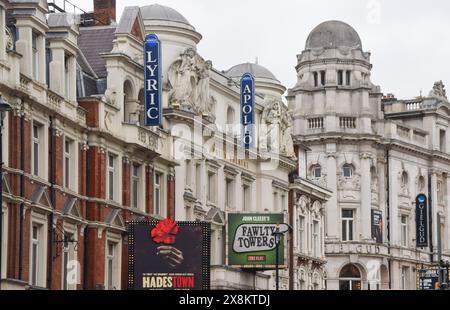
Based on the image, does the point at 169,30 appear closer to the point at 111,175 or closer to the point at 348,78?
the point at 111,175

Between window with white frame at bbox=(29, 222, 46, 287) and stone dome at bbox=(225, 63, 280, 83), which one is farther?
stone dome at bbox=(225, 63, 280, 83)

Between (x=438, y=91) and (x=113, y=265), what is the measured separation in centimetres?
6386

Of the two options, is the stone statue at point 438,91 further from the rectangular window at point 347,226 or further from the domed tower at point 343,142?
the rectangular window at point 347,226

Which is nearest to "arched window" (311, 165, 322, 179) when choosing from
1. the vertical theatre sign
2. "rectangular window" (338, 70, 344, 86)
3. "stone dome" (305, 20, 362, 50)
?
"rectangular window" (338, 70, 344, 86)

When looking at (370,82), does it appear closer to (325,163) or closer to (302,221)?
(325,163)

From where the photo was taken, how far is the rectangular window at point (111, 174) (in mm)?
58781

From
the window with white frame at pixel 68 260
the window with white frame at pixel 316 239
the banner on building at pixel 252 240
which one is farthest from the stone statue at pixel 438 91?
the window with white frame at pixel 68 260

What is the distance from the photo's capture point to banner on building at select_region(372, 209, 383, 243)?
108m

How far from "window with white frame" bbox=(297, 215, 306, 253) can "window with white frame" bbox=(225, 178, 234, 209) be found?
11.9 meters

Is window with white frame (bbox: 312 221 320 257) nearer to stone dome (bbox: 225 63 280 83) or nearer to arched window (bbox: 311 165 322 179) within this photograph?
stone dome (bbox: 225 63 280 83)

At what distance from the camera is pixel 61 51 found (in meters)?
54.6

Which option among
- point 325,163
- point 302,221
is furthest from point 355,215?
point 302,221

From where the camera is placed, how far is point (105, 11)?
6812 centimetres

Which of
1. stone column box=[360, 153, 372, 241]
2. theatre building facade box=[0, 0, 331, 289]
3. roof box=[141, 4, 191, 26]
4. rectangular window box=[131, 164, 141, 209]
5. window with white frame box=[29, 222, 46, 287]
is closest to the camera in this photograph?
theatre building facade box=[0, 0, 331, 289]
